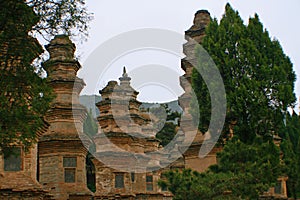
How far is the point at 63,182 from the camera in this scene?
22.6 m

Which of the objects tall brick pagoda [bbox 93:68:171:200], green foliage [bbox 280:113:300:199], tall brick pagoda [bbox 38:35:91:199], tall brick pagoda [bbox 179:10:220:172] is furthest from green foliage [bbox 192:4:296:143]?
tall brick pagoda [bbox 93:68:171:200]

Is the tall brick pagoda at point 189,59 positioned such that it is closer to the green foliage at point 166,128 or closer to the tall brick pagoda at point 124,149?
the tall brick pagoda at point 124,149

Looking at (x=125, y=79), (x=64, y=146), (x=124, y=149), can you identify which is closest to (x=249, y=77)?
(x=64, y=146)

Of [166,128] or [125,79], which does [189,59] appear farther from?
[166,128]

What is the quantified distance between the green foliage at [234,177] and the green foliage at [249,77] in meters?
1.04

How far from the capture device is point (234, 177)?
14.6m

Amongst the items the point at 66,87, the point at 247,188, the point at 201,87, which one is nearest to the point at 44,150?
the point at 66,87

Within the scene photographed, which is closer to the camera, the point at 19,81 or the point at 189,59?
the point at 19,81

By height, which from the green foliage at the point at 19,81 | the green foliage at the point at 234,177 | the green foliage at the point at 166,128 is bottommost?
the green foliage at the point at 234,177

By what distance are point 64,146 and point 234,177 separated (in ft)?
34.2

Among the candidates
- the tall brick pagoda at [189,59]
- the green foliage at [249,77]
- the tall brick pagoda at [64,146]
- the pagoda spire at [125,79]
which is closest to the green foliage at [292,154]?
the green foliage at [249,77]

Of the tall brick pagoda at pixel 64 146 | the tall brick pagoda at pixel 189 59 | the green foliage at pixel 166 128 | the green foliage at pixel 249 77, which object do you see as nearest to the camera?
the green foliage at pixel 249 77

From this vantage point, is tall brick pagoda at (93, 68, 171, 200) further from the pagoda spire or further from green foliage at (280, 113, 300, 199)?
green foliage at (280, 113, 300, 199)

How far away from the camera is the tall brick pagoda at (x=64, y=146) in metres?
22.5
